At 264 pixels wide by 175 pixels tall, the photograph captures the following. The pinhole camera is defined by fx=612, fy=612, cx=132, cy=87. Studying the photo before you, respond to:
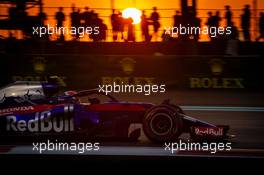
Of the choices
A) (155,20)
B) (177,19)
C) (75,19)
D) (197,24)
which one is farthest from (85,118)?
(197,24)

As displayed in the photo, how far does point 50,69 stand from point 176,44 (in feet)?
8.62

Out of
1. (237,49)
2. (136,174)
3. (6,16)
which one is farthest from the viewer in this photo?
(237,49)

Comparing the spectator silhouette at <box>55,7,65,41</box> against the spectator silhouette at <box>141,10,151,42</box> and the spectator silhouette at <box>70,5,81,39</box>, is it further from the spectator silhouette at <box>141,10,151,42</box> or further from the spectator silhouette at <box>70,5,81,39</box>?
the spectator silhouette at <box>141,10,151,42</box>

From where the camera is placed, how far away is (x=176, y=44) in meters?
12.4

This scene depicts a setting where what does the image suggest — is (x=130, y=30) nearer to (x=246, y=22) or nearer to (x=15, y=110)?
(x=246, y=22)

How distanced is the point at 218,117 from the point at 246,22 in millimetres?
3374

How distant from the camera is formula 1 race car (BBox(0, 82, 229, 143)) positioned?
6.46 metres

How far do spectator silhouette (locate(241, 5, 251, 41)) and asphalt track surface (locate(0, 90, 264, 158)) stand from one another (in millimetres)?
1207

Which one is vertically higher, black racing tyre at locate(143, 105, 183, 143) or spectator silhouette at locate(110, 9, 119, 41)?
spectator silhouette at locate(110, 9, 119, 41)

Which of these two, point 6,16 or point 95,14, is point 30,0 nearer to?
point 6,16

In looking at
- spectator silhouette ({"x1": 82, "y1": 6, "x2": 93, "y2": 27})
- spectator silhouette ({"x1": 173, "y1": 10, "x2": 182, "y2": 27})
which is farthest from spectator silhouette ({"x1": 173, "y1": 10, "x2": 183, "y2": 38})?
spectator silhouette ({"x1": 82, "y1": 6, "x2": 93, "y2": 27})

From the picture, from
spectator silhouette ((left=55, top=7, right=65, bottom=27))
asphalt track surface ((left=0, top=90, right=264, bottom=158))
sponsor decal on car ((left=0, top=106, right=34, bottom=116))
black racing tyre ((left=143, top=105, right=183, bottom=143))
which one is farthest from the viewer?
spectator silhouette ((left=55, top=7, right=65, bottom=27))

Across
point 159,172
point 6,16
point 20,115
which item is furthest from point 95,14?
point 159,172

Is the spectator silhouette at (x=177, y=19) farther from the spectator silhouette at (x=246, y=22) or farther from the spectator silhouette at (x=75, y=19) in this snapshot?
the spectator silhouette at (x=75, y=19)
